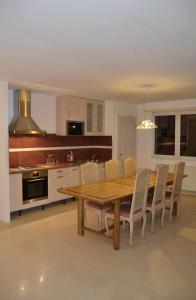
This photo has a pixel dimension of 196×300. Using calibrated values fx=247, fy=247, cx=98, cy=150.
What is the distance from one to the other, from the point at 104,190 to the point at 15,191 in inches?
74.2

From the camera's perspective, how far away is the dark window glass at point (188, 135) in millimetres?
6512

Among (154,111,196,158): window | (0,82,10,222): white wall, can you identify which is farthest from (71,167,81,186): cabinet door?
(154,111,196,158): window

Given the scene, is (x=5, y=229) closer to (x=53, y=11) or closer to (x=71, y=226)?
(x=71, y=226)

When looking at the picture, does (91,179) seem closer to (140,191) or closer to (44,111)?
(140,191)

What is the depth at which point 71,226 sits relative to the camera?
4.20 m

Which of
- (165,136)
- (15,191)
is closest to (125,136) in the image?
(165,136)

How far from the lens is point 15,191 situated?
4531 millimetres

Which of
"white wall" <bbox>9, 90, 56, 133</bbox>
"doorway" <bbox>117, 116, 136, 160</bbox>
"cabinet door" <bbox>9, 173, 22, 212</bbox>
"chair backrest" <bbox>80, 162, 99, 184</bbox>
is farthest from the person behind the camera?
"doorway" <bbox>117, 116, 136, 160</bbox>

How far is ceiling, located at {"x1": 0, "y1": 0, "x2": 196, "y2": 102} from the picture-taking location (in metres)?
1.81

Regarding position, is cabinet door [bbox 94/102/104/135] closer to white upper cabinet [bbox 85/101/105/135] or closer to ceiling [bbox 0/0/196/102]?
white upper cabinet [bbox 85/101/105/135]

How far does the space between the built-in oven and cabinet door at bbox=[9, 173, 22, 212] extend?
91 mm

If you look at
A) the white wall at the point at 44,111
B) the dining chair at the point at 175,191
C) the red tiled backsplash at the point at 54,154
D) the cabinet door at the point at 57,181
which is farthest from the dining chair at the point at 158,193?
the white wall at the point at 44,111

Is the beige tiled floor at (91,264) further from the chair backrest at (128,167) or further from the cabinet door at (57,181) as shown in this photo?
the chair backrest at (128,167)

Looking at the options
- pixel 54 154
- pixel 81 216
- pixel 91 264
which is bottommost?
pixel 91 264
